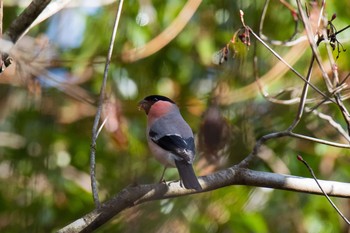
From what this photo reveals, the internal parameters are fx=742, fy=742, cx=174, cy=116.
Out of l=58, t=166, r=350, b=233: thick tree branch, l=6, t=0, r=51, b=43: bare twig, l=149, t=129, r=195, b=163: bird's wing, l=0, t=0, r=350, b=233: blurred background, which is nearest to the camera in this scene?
l=6, t=0, r=51, b=43: bare twig

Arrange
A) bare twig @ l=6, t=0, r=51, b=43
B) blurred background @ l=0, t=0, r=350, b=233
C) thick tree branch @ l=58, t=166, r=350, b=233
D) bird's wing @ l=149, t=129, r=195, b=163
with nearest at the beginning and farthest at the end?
bare twig @ l=6, t=0, r=51, b=43 → thick tree branch @ l=58, t=166, r=350, b=233 → blurred background @ l=0, t=0, r=350, b=233 → bird's wing @ l=149, t=129, r=195, b=163

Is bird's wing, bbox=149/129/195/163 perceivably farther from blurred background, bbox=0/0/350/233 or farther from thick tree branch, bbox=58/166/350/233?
thick tree branch, bbox=58/166/350/233

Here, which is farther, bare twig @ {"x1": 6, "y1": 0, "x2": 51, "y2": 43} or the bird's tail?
the bird's tail

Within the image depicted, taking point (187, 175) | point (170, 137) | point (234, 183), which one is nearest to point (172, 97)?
point (170, 137)

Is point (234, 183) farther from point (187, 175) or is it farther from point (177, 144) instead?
point (177, 144)

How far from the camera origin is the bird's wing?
303 centimetres

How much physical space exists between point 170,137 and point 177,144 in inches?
3.5

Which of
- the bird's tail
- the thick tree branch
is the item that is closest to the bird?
the bird's tail

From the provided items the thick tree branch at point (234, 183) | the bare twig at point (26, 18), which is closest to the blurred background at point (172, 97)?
the thick tree branch at point (234, 183)

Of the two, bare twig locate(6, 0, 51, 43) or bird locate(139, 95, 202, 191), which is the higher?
bare twig locate(6, 0, 51, 43)

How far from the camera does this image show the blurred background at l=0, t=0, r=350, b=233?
2482mm

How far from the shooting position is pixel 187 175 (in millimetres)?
2605

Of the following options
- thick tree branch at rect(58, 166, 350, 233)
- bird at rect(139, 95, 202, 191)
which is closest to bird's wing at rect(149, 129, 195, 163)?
bird at rect(139, 95, 202, 191)

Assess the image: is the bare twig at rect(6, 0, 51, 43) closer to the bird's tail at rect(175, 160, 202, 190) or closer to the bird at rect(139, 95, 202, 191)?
the bird's tail at rect(175, 160, 202, 190)
